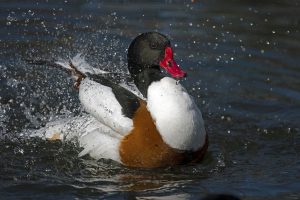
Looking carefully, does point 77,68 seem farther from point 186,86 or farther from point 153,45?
point 186,86

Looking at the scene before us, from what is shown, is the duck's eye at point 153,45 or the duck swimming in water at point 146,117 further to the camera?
the duck's eye at point 153,45

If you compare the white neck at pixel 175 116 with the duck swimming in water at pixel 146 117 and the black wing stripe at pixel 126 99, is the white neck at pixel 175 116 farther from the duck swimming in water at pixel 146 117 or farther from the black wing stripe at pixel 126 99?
the black wing stripe at pixel 126 99

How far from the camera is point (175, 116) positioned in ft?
24.5

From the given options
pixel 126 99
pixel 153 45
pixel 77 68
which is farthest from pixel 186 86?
pixel 126 99

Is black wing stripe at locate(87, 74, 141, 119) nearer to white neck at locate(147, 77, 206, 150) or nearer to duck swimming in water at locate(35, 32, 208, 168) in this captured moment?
duck swimming in water at locate(35, 32, 208, 168)

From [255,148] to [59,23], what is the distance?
146 inches

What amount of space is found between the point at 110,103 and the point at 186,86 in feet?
6.66

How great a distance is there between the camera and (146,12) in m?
11.5

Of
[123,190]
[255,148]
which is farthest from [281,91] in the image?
[123,190]

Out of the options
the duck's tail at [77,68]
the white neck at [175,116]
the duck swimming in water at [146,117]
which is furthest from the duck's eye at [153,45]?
the duck's tail at [77,68]

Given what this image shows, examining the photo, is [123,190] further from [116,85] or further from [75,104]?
[75,104]

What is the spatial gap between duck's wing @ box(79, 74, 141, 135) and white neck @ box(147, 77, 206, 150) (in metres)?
0.19

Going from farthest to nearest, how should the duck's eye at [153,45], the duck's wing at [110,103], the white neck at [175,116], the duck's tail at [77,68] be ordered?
the duck's tail at [77,68]
the duck's eye at [153,45]
the duck's wing at [110,103]
the white neck at [175,116]

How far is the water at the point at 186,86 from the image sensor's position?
7340 mm
